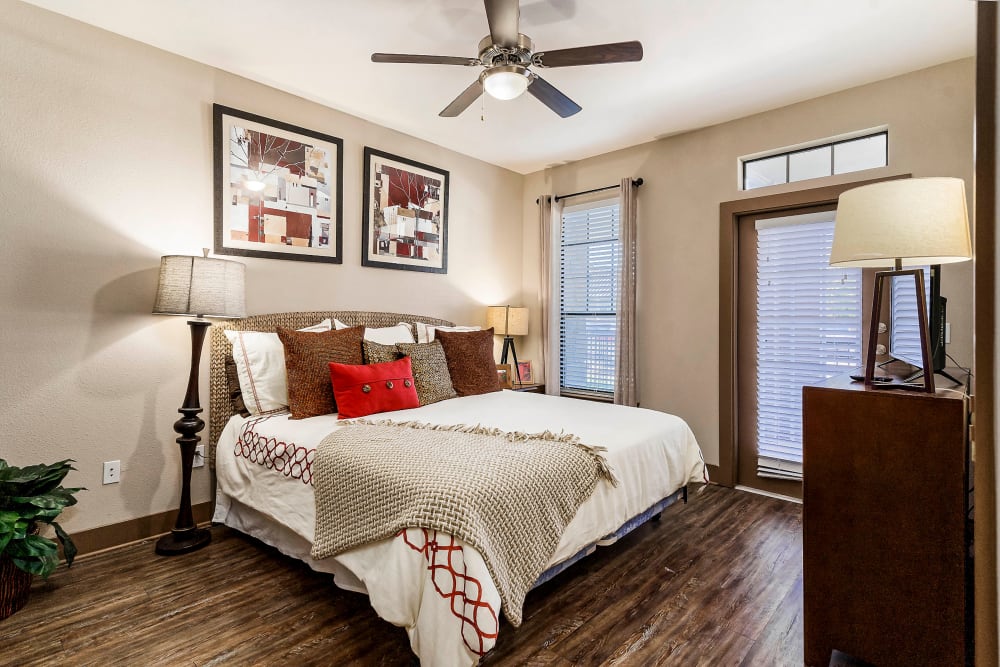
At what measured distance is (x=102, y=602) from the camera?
207 centimetres

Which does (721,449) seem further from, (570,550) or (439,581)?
(439,581)

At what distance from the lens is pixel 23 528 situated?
198cm

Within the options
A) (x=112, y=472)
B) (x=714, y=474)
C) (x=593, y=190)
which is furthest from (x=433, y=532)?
(x=593, y=190)

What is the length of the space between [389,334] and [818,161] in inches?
126

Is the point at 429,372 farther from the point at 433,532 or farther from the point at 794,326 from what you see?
the point at 794,326

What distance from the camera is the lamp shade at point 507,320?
178 inches

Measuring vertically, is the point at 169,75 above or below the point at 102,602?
above

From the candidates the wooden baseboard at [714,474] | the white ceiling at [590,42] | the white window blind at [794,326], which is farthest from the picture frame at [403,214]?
the wooden baseboard at [714,474]

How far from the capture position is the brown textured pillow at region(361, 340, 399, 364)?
301cm

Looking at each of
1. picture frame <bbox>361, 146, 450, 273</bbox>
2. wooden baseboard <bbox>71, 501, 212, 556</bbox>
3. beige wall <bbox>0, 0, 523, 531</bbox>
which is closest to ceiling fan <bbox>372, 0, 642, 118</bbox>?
beige wall <bbox>0, 0, 523, 531</bbox>

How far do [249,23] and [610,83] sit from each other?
2095 mm

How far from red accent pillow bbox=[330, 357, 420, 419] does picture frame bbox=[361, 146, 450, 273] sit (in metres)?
1.23

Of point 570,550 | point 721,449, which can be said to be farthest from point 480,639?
point 721,449

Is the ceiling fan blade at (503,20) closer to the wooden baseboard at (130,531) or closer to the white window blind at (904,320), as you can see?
the white window blind at (904,320)
